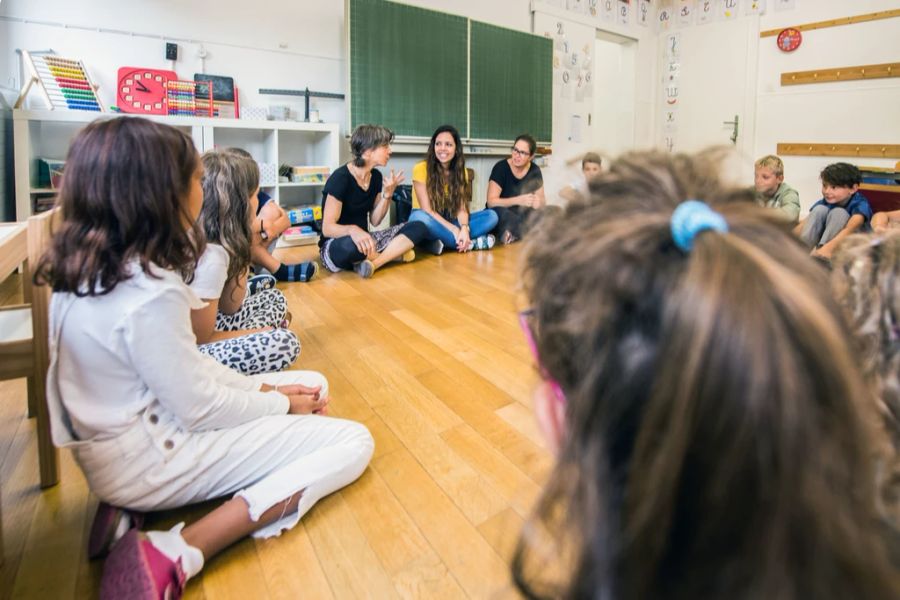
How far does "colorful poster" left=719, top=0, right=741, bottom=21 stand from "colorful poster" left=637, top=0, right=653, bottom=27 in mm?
777

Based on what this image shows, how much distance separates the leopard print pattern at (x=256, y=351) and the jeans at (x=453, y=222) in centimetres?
200

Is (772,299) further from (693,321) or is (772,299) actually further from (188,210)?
(188,210)

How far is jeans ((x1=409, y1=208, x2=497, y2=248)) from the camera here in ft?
11.7

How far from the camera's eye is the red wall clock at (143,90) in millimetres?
3273

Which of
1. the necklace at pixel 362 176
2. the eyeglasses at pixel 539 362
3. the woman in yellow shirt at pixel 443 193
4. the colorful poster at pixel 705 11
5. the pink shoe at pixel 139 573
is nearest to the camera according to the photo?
the eyeglasses at pixel 539 362

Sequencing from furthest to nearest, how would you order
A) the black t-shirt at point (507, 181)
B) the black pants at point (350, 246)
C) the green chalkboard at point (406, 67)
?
the black t-shirt at point (507, 181) < the green chalkboard at point (406, 67) < the black pants at point (350, 246)

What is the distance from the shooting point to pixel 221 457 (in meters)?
1.00

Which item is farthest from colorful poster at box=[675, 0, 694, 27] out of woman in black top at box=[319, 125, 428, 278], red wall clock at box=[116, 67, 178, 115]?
red wall clock at box=[116, 67, 178, 115]

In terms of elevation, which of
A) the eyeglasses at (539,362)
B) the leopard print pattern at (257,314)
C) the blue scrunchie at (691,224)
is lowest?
the leopard print pattern at (257,314)

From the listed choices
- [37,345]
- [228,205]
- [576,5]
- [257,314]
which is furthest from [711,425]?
[576,5]

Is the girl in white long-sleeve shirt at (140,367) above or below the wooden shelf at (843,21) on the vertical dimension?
below

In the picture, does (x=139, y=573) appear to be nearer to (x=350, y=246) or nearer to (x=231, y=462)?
(x=231, y=462)

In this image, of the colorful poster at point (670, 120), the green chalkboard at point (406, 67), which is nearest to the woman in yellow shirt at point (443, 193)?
the green chalkboard at point (406, 67)

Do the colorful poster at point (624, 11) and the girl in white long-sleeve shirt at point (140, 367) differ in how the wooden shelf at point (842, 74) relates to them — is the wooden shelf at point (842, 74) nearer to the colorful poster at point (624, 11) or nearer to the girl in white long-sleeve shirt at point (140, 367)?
the colorful poster at point (624, 11)
